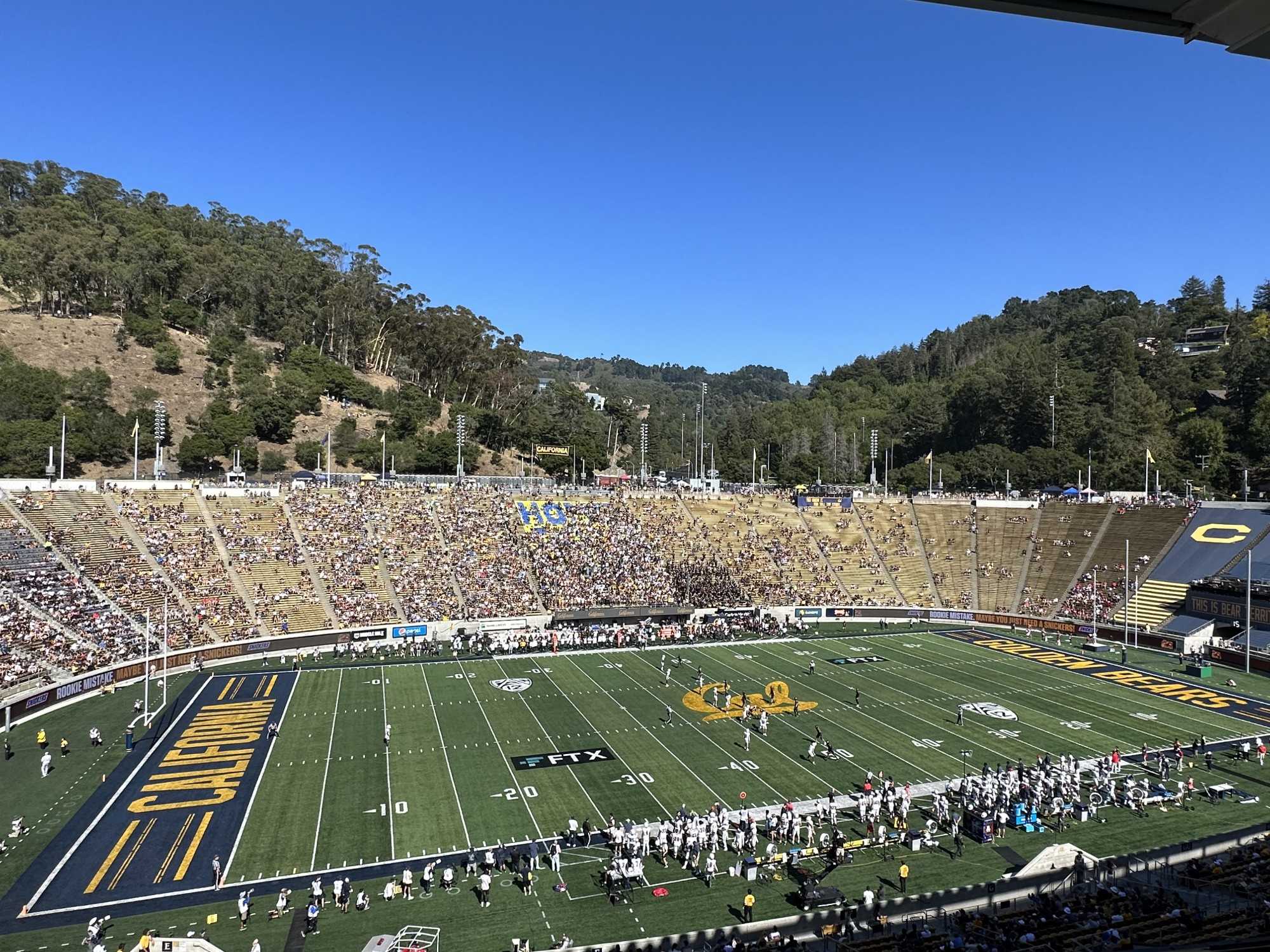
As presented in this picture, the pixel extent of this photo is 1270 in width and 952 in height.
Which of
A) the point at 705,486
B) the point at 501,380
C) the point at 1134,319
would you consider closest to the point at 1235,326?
the point at 1134,319

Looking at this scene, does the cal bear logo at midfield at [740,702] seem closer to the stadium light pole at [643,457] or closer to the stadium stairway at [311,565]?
the stadium stairway at [311,565]

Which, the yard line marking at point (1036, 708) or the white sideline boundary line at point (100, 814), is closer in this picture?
the white sideline boundary line at point (100, 814)

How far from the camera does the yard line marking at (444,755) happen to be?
2323cm

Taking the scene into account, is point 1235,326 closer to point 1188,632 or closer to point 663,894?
point 1188,632

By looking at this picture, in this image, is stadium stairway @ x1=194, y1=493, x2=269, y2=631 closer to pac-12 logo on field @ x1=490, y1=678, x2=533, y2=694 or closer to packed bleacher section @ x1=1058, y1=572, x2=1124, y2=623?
pac-12 logo on field @ x1=490, y1=678, x2=533, y2=694

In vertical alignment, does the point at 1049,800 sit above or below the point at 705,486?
below

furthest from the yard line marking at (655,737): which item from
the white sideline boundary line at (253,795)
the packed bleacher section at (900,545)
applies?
the packed bleacher section at (900,545)

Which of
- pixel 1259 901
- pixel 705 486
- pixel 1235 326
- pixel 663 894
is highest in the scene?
pixel 1235 326

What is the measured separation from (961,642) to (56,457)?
2739 inches

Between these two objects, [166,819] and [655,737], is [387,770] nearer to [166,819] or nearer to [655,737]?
[166,819]

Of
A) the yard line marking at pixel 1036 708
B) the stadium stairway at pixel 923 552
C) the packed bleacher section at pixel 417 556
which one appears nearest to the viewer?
the yard line marking at pixel 1036 708

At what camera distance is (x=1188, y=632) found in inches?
1805

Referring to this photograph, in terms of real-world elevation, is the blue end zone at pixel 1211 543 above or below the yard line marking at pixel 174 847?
above

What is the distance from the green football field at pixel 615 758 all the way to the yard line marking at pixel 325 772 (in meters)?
0.08
